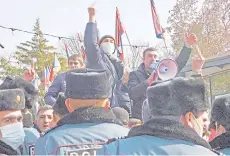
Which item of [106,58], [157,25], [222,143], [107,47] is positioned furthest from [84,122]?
[157,25]

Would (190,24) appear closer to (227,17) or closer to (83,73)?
(227,17)

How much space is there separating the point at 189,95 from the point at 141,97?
115 inches

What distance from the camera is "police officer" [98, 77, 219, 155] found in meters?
2.30

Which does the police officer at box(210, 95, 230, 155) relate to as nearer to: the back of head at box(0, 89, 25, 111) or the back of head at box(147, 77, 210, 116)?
the back of head at box(147, 77, 210, 116)

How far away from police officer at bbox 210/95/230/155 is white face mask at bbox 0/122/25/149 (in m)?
1.45

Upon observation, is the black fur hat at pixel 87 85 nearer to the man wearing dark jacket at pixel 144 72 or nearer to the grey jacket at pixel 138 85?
the grey jacket at pixel 138 85

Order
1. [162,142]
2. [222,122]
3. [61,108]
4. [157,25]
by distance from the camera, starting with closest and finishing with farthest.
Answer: [162,142]
[222,122]
[61,108]
[157,25]

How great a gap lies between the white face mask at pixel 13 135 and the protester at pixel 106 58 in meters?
1.75

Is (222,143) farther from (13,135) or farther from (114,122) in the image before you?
(13,135)

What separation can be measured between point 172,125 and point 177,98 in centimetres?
17

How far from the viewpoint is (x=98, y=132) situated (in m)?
2.99

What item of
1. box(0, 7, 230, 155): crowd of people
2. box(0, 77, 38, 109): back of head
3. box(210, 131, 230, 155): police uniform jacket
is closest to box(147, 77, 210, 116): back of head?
box(0, 7, 230, 155): crowd of people

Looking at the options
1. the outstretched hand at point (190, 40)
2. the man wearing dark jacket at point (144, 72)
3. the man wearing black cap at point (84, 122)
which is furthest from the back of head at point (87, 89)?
the outstretched hand at point (190, 40)

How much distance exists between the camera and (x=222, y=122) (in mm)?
3006
